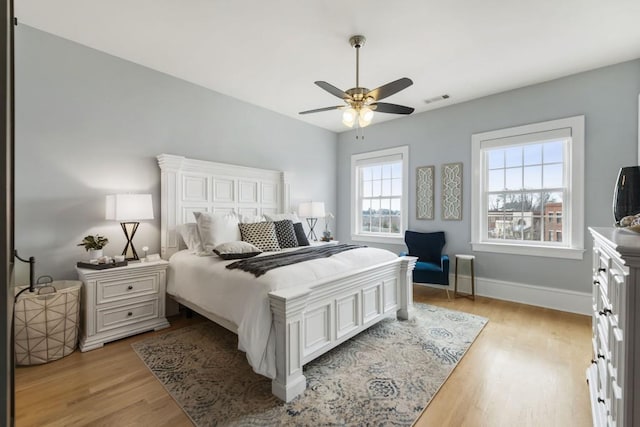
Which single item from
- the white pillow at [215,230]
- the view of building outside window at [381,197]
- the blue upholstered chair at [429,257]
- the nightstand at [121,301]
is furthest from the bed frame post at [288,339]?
the view of building outside window at [381,197]

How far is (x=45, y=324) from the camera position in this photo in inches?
89.1

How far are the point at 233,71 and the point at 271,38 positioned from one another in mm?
850

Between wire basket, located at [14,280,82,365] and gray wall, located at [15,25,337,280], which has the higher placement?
gray wall, located at [15,25,337,280]

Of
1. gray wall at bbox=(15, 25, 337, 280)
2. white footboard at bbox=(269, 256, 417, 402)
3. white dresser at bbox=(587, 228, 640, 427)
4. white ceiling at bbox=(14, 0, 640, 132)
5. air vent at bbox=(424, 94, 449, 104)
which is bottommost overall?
white footboard at bbox=(269, 256, 417, 402)

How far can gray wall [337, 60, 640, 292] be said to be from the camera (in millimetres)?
3125

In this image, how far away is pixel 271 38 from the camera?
268 cm

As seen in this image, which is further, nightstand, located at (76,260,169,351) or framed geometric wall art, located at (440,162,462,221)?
framed geometric wall art, located at (440,162,462,221)

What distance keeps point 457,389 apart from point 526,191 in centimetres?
297

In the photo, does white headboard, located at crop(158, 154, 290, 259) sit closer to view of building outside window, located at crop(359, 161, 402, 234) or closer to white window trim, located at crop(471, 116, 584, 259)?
view of building outside window, located at crop(359, 161, 402, 234)

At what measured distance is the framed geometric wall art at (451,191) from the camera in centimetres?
424

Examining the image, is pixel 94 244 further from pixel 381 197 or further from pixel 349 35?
pixel 381 197

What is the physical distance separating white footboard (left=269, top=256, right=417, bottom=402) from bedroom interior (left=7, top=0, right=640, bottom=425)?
70 cm

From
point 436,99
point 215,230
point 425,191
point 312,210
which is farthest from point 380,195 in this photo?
point 215,230

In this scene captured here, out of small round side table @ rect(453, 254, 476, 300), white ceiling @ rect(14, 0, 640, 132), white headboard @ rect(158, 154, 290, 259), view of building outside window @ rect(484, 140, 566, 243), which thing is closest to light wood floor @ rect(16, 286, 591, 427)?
small round side table @ rect(453, 254, 476, 300)
